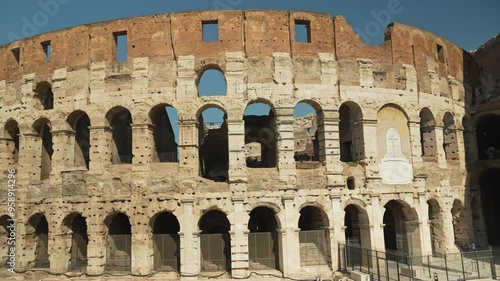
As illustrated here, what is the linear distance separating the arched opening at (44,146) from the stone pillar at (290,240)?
465 inches

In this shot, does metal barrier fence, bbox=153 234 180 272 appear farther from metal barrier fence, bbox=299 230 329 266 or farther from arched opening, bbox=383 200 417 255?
arched opening, bbox=383 200 417 255

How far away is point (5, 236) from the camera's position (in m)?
19.0

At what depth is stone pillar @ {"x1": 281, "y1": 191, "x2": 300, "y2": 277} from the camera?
51.7 feet

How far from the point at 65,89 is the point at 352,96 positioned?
13.1m

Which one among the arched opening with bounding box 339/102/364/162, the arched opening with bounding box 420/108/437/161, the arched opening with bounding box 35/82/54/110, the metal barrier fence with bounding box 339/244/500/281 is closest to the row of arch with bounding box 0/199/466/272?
the metal barrier fence with bounding box 339/244/500/281

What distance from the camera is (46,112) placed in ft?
59.6

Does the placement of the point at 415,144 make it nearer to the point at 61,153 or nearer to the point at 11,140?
the point at 61,153

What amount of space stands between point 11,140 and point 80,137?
130 inches

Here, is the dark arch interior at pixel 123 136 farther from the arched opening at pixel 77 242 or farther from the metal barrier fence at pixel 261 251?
the metal barrier fence at pixel 261 251

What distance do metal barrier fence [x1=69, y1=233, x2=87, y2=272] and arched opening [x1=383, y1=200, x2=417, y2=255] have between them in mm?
14125

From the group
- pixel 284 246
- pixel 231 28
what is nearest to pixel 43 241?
pixel 284 246

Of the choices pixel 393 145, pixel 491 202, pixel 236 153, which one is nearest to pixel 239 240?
pixel 236 153

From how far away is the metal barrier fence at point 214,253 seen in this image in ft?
54.3

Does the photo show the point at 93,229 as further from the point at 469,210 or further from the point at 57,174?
the point at 469,210
